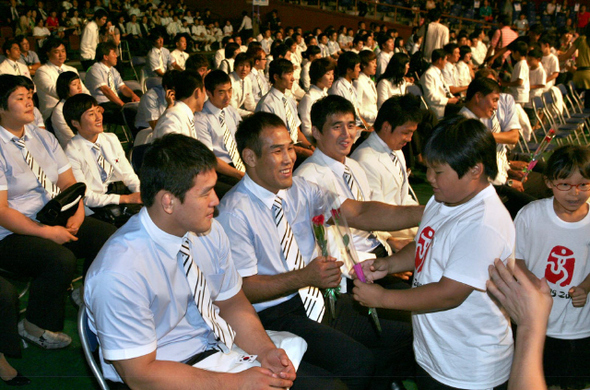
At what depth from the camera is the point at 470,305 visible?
5.60 feet

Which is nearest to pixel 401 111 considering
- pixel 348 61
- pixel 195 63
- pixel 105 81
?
pixel 348 61

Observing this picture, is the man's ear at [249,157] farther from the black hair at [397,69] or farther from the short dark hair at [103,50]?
the short dark hair at [103,50]

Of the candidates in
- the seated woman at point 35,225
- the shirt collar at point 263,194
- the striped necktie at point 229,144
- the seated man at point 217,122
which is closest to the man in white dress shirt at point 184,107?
the seated man at point 217,122

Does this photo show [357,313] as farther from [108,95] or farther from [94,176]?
[108,95]

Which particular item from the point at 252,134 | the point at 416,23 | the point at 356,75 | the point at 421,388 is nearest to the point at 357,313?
the point at 421,388

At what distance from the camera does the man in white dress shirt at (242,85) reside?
6.32 meters

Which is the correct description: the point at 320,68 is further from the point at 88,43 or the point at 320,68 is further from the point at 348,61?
the point at 88,43

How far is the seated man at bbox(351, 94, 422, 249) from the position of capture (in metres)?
3.21

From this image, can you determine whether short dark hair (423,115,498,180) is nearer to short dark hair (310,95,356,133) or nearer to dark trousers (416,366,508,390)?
dark trousers (416,366,508,390)

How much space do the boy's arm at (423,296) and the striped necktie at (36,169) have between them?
6.95 feet

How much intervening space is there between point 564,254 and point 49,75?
5.75m

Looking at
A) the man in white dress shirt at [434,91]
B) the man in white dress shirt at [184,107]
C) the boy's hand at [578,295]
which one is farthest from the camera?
the man in white dress shirt at [434,91]

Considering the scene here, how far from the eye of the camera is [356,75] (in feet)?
20.6

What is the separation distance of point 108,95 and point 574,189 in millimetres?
5627
